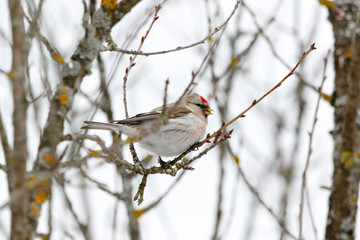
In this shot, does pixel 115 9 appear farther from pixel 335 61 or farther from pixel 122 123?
pixel 335 61

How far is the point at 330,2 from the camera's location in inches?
184

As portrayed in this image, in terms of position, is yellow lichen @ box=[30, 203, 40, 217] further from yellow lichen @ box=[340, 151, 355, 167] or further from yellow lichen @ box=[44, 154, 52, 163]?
yellow lichen @ box=[340, 151, 355, 167]

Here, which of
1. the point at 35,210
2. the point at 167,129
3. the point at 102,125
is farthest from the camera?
the point at 167,129

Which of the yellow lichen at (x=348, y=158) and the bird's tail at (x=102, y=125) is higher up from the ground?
the bird's tail at (x=102, y=125)

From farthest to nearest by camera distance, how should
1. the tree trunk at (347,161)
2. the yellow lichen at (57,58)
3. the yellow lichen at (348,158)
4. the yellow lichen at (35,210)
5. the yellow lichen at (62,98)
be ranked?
the yellow lichen at (348,158), the tree trunk at (347,161), the yellow lichen at (57,58), the yellow lichen at (62,98), the yellow lichen at (35,210)

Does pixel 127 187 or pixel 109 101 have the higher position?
pixel 109 101

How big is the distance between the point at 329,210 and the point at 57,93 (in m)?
2.57

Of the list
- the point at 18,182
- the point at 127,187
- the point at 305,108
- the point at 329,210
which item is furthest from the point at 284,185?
the point at 18,182

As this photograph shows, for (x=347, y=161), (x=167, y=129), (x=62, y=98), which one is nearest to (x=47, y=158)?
(x=62, y=98)

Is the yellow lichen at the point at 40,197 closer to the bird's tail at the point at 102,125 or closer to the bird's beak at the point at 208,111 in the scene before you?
the bird's tail at the point at 102,125

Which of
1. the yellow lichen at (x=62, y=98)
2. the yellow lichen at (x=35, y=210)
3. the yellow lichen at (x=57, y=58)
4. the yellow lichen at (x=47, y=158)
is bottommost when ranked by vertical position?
the yellow lichen at (x=35, y=210)

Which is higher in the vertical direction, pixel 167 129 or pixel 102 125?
pixel 167 129

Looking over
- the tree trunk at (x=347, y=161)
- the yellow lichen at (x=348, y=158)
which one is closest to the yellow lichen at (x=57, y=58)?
the tree trunk at (x=347, y=161)

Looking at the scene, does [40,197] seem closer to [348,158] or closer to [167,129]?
[167,129]
